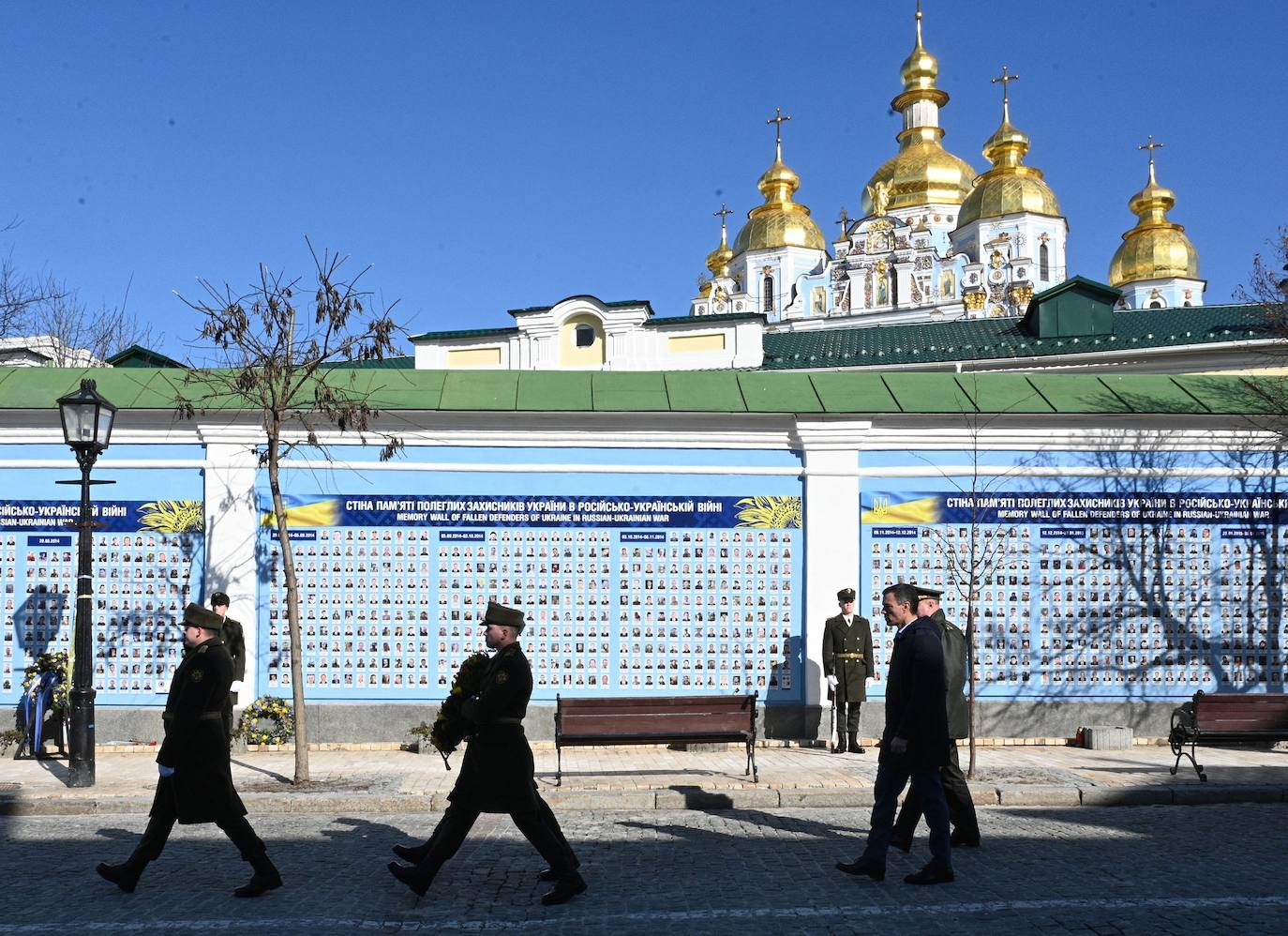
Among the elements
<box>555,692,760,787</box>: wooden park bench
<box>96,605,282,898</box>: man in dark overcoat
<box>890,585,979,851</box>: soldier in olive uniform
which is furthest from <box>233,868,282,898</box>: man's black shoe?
<box>890,585,979,851</box>: soldier in olive uniform

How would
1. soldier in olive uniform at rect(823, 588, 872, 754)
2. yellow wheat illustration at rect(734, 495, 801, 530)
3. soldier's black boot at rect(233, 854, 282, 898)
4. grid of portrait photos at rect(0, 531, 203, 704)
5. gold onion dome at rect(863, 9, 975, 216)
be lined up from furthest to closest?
gold onion dome at rect(863, 9, 975, 216) → yellow wheat illustration at rect(734, 495, 801, 530) → grid of portrait photos at rect(0, 531, 203, 704) → soldier in olive uniform at rect(823, 588, 872, 754) → soldier's black boot at rect(233, 854, 282, 898)

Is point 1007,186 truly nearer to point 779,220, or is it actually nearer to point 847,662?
point 779,220

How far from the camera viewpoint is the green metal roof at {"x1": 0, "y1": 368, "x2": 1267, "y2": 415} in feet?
42.9

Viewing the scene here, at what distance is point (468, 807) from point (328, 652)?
655 cm

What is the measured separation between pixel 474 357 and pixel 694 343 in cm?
695

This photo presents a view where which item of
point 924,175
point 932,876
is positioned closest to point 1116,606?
point 932,876

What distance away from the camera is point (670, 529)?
1298 centimetres

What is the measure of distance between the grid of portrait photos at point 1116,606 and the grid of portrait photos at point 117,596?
7.56 metres

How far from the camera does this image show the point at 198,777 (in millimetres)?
6844

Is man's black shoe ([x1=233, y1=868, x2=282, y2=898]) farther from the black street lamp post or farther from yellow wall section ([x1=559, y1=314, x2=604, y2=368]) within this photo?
yellow wall section ([x1=559, y1=314, x2=604, y2=368])

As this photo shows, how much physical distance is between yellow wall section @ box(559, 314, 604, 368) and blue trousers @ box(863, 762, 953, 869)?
2251 cm

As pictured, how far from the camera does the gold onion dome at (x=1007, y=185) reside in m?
64.9

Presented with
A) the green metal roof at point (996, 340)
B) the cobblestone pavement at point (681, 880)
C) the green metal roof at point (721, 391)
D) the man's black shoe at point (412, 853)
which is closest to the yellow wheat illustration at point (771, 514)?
the green metal roof at point (721, 391)

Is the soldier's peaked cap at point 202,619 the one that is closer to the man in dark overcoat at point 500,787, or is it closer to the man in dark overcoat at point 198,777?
the man in dark overcoat at point 198,777
